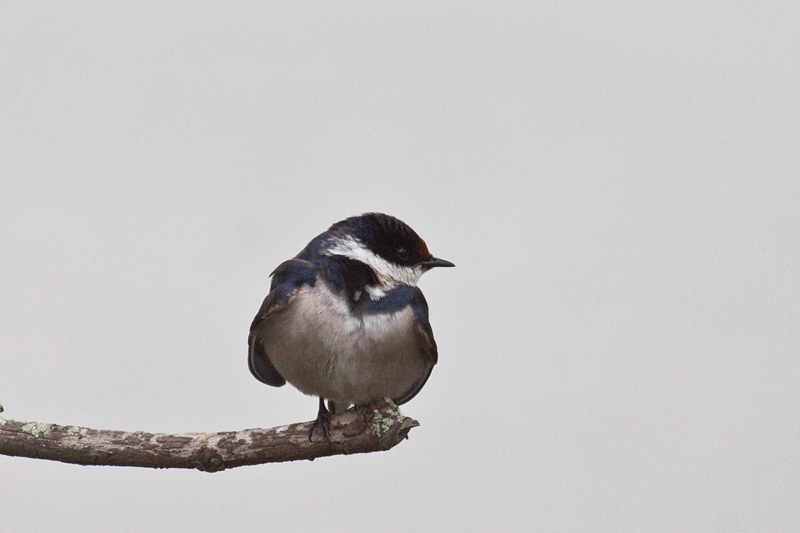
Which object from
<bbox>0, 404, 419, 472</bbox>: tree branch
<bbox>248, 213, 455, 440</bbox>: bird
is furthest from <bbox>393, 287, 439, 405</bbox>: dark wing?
<bbox>0, 404, 419, 472</bbox>: tree branch

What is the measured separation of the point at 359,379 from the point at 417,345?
266 millimetres

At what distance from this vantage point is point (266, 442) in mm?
2982

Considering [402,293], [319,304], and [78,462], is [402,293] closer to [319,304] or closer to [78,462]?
[319,304]

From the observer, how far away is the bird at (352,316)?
3.13 m

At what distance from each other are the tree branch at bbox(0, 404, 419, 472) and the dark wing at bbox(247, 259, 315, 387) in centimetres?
47

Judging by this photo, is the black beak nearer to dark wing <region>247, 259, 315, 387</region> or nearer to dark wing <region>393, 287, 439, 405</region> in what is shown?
dark wing <region>393, 287, 439, 405</region>

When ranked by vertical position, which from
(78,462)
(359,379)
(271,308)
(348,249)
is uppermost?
(348,249)

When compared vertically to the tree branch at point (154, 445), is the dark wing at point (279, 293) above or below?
above

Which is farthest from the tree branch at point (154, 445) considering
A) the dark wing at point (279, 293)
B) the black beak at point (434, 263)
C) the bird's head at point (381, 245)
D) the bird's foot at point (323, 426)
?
the black beak at point (434, 263)

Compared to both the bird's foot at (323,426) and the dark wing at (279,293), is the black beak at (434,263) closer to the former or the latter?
the dark wing at (279,293)

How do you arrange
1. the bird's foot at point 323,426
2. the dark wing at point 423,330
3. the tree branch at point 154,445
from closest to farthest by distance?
the tree branch at point 154,445 < the bird's foot at point 323,426 < the dark wing at point 423,330

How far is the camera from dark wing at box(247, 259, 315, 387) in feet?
10.6

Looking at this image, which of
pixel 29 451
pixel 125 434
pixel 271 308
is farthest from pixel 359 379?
pixel 29 451

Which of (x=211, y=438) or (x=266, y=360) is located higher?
(x=266, y=360)
